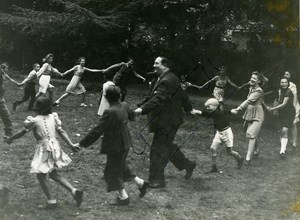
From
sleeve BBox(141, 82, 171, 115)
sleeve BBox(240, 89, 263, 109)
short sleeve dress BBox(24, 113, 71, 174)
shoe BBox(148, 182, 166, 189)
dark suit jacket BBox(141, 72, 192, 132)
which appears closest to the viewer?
short sleeve dress BBox(24, 113, 71, 174)

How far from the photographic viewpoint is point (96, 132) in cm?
686

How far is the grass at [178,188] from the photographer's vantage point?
682 cm

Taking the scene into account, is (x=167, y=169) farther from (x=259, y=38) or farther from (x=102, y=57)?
(x=102, y=57)

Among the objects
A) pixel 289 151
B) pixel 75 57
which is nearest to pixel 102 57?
pixel 75 57

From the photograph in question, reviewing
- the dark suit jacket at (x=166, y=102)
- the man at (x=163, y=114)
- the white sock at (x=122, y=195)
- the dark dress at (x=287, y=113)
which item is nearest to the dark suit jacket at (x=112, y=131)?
the white sock at (x=122, y=195)

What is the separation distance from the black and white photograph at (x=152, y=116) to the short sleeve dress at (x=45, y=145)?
15 mm

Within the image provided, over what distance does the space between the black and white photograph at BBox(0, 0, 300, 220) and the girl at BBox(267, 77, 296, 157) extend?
0.02 meters

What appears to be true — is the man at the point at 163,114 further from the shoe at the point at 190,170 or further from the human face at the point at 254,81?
the human face at the point at 254,81

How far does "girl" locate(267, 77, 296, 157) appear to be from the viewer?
10766mm

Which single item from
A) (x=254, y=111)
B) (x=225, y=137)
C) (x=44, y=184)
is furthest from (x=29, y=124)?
(x=254, y=111)

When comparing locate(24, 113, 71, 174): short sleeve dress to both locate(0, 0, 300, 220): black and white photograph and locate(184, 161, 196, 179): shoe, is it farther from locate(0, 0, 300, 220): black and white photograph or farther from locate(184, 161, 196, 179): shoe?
locate(184, 161, 196, 179): shoe

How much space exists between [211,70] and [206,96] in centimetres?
116

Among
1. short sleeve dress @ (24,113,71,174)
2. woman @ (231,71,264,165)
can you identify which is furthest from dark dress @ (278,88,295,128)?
short sleeve dress @ (24,113,71,174)

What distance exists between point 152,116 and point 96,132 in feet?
4.93
